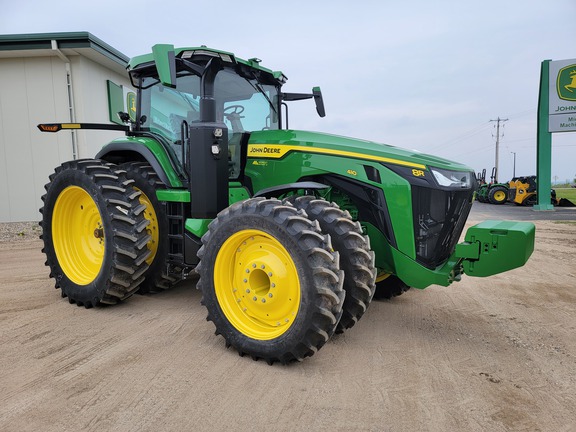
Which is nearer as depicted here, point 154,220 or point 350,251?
point 350,251

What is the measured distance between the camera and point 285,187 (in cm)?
333

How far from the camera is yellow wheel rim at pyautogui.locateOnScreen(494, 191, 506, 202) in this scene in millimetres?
19961

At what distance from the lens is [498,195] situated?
66.0ft

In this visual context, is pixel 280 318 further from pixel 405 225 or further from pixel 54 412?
pixel 54 412

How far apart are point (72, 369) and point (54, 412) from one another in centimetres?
53

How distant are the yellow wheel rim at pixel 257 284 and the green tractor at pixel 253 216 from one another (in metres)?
0.01

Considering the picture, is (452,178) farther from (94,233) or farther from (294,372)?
(94,233)

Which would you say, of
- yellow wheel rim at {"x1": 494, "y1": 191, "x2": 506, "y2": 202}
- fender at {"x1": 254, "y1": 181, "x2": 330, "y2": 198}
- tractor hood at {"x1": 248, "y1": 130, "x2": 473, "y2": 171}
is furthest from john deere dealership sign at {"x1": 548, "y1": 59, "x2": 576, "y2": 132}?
fender at {"x1": 254, "y1": 181, "x2": 330, "y2": 198}

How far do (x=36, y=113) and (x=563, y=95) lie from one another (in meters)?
18.1

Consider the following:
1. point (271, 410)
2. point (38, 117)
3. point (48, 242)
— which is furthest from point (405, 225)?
point (38, 117)

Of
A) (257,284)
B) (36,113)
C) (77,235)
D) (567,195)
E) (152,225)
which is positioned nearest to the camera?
(257,284)

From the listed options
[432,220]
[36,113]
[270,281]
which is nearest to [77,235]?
[270,281]

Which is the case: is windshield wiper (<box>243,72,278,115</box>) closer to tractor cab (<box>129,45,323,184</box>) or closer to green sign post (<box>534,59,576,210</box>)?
tractor cab (<box>129,45,323,184</box>)

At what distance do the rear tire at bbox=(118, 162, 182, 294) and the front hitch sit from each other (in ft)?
9.08
